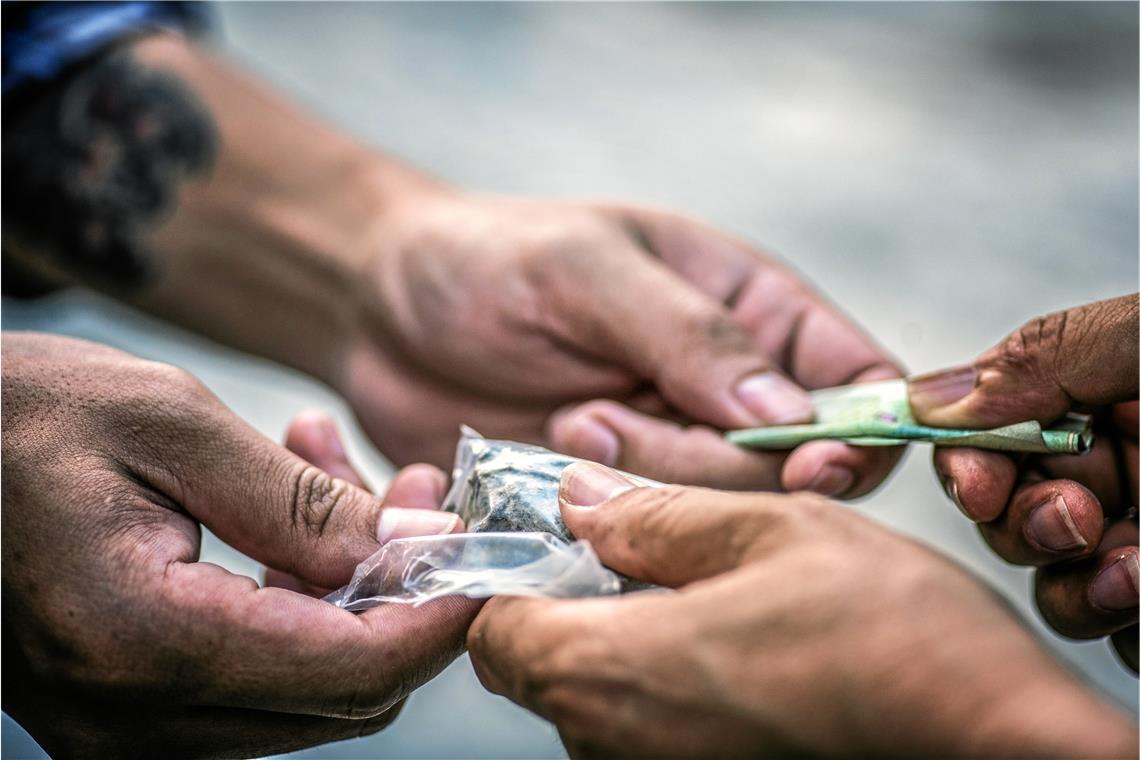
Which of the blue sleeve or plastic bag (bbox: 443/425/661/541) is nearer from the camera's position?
plastic bag (bbox: 443/425/661/541)

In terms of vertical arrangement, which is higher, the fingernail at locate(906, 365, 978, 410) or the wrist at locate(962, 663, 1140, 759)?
the fingernail at locate(906, 365, 978, 410)

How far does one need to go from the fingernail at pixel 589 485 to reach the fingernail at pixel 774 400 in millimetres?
419

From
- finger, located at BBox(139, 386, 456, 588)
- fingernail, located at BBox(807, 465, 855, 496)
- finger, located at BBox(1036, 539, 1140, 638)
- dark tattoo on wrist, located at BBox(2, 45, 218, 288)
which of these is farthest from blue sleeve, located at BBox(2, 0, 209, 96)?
finger, located at BBox(1036, 539, 1140, 638)

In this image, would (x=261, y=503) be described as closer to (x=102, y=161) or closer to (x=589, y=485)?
(x=589, y=485)

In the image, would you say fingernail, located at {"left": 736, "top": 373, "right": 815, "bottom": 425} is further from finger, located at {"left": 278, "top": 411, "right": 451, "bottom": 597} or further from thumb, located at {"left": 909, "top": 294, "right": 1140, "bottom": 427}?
finger, located at {"left": 278, "top": 411, "right": 451, "bottom": 597}

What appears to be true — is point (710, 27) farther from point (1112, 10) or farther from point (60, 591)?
point (60, 591)

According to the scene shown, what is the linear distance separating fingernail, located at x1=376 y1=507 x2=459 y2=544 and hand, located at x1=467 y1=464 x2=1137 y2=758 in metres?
0.21

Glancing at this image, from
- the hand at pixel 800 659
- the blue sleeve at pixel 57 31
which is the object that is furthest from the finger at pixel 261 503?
the blue sleeve at pixel 57 31

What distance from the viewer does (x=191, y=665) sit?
2.64 feet

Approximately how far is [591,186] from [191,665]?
68.4 inches

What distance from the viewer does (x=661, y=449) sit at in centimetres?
132

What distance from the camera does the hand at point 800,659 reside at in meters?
0.57

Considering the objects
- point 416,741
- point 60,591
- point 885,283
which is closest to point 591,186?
point 885,283

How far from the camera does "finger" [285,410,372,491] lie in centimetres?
113
